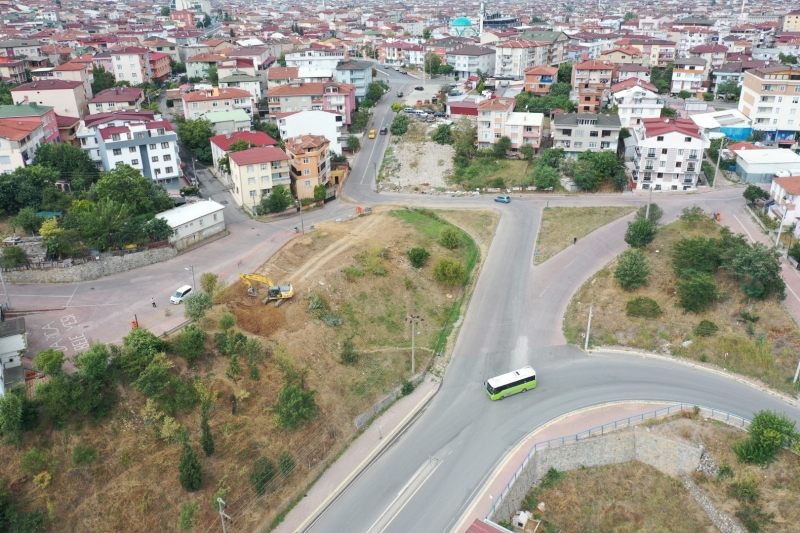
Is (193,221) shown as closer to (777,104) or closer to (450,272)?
(450,272)

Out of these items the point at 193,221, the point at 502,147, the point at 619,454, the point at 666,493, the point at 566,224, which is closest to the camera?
the point at 666,493

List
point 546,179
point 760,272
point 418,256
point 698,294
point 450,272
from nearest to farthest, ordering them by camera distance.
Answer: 1. point 760,272
2. point 698,294
3. point 450,272
4. point 418,256
5. point 546,179

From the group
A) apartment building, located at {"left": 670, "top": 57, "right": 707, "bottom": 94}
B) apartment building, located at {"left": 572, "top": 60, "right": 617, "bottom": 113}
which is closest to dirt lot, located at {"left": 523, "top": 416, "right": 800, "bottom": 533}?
apartment building, located at {"left": 572, "top": 60, "right": 617, "bottom": 113}

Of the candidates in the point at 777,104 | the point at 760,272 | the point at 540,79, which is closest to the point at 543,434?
the point at 760,272

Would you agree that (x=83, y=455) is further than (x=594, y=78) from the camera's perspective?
No

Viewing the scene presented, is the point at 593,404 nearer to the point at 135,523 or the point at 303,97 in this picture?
the point at 135,523

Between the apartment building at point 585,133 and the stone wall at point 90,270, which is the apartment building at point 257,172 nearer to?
the stone wall at point 90,270

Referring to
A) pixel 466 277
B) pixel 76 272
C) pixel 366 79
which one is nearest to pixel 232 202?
pixel 76 272

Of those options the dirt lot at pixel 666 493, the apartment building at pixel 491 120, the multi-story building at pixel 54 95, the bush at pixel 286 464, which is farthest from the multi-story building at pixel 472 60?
the bush at pixel 286 464
